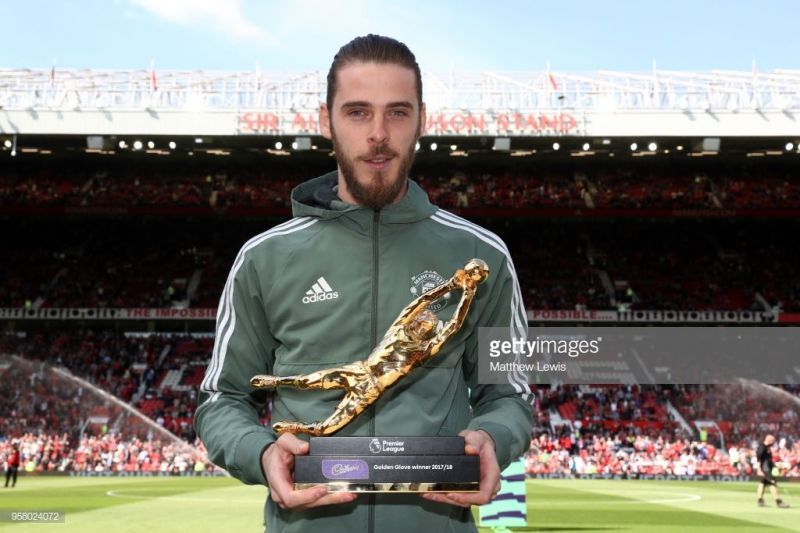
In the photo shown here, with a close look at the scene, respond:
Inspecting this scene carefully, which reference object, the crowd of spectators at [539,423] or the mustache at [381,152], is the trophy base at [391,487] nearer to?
the mustache at [381,152]

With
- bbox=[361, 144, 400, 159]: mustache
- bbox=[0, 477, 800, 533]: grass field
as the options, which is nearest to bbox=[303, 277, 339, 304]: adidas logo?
bbox=[361, 144, 400, 159]: mustache

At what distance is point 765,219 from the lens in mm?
41281

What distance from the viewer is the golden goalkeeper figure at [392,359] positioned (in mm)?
2225

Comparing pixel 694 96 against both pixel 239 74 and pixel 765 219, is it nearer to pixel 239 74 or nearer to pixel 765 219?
pixel 765 219

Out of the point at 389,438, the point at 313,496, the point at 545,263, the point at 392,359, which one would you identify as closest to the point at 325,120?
the point at 392,359

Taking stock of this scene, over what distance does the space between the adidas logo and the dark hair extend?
475 millimetres

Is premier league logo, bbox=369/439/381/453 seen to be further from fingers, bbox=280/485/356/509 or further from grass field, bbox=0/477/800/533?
grass field, bbox=0/477/800/533

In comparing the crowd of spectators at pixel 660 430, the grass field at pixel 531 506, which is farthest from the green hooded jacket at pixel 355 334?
the crowd of spectators at pixel 660 430

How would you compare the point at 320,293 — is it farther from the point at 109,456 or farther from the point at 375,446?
the point at 109,456

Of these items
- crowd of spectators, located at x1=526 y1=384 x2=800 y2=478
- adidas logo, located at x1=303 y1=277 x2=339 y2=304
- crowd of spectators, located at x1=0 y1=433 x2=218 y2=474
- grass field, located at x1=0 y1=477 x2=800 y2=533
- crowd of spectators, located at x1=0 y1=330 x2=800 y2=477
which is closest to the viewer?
adidas logo, located at x1=303 y1=277 x2=339 y2=304

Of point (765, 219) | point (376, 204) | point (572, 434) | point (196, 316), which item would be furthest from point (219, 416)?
point (765, 219)

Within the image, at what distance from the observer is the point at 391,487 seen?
2088 millimetres

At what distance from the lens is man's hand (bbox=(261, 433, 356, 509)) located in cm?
206

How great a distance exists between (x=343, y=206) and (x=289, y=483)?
81 centimetres
